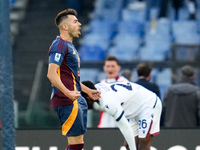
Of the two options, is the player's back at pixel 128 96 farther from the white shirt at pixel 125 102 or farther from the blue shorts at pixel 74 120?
the blue shorts at pixel 74 120

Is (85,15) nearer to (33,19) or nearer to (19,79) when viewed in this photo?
(33,19)

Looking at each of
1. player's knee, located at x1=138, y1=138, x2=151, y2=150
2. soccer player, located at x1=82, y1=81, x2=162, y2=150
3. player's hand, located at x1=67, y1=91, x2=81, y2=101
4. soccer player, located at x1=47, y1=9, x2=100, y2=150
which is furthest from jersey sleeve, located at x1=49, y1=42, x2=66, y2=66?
player's knee, located at x1=138, y1=138, x2=151, y2=150

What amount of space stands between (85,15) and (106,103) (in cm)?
1028

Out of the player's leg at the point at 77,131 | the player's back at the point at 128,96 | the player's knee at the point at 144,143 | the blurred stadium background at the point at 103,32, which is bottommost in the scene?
the player's knee at the point at 144,143

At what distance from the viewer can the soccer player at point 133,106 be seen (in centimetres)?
585

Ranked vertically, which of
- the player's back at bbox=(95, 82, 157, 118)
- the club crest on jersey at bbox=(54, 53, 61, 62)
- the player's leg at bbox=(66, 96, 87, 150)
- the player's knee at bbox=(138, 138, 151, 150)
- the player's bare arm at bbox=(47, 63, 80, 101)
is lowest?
the player's knee at bbox=(138, 138, 151, 150)

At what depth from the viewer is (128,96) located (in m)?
6.16

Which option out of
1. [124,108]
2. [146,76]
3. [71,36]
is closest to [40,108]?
[146,76]

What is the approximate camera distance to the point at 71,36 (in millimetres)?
5582

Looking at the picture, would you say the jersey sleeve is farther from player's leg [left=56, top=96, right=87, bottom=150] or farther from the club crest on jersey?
player's leg [left=56, top=96, right=87, bottom=150]

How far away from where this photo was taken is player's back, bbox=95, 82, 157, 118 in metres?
5.93

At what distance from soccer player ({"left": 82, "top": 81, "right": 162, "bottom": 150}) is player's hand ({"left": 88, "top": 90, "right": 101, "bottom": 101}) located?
0.10m

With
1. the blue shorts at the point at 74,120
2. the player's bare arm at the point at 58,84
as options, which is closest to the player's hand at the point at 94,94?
the blue shorts at the point at 74,120

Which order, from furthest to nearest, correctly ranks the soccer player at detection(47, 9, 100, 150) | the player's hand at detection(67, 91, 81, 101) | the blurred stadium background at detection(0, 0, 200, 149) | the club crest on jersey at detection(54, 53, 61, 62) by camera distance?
the blurred stadium background at detection(0, 0, 200, 149)
the soccer player at detection(47, 9, 100, 150)
the club crest on jersey at detection(54, 53, 61, 62)
the player's hand at detection(67, 91, 81, 101)
